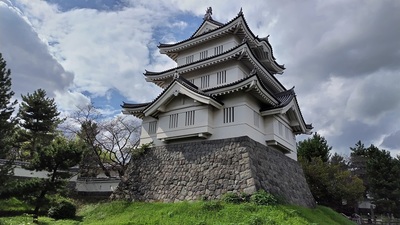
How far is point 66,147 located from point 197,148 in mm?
7404

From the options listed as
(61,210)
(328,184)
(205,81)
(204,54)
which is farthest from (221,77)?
(328,184)

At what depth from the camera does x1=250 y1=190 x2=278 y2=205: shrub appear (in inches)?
500

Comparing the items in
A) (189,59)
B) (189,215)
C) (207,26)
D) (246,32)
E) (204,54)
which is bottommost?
(189,215)

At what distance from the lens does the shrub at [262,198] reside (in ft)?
41.7

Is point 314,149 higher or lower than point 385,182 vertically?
higher

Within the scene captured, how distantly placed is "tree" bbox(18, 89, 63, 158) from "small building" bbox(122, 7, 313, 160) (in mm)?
10854

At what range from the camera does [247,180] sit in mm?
13742

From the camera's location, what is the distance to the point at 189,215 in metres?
→ 12.9

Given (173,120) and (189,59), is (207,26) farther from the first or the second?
(173,120)

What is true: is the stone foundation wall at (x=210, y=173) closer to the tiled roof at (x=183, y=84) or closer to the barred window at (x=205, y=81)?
the tiled roof at (x=183, y=84)

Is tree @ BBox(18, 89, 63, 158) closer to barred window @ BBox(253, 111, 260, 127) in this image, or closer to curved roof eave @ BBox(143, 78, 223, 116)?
curved roof eave @ BBox(143, 78, 223, 116)

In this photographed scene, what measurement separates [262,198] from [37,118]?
22694mm

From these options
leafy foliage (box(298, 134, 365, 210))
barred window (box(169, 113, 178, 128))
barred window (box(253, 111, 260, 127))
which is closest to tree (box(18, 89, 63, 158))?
barred window (box(169, 113, 178, 128))

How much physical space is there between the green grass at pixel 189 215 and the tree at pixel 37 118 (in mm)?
12488
